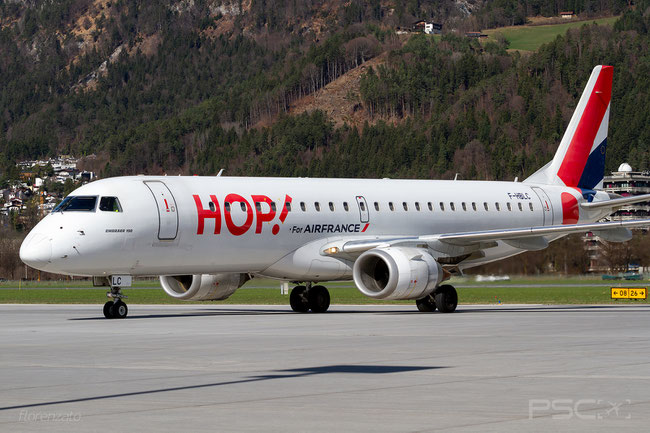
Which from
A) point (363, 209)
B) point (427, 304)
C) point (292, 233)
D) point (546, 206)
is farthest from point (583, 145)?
point (292, 233)

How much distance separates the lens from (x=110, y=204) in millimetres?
32281

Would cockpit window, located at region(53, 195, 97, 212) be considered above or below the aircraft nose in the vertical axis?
above

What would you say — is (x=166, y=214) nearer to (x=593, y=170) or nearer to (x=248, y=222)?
(x=248, y=222)

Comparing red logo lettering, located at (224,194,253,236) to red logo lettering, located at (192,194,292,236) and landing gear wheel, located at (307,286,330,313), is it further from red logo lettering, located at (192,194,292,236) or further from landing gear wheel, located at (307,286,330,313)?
landing gear wheel, located at (307,286,330,313)

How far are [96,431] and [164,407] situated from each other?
1.75 metres

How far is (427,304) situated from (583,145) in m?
12.0

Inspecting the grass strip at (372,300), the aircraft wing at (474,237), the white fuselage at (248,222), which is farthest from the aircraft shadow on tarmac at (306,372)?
the grass strip at (372,300)

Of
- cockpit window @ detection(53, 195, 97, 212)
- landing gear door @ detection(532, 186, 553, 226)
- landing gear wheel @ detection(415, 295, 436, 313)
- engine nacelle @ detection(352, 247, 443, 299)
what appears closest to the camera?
cockpit window @ detection(53, 195, 97, 212)

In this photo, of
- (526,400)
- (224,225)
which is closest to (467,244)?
(224,225)

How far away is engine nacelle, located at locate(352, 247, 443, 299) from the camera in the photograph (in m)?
33.7

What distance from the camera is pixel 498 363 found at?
18125mm

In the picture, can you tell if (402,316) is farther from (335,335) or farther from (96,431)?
(96,431)

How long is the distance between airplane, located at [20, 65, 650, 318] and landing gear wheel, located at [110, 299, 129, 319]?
3 cm

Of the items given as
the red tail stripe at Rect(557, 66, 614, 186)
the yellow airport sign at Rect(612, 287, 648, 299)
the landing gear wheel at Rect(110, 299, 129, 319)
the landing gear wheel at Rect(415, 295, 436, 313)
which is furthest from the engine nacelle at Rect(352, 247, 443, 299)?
the yellow airport sign at Rect(612, 287, 648, 299)
